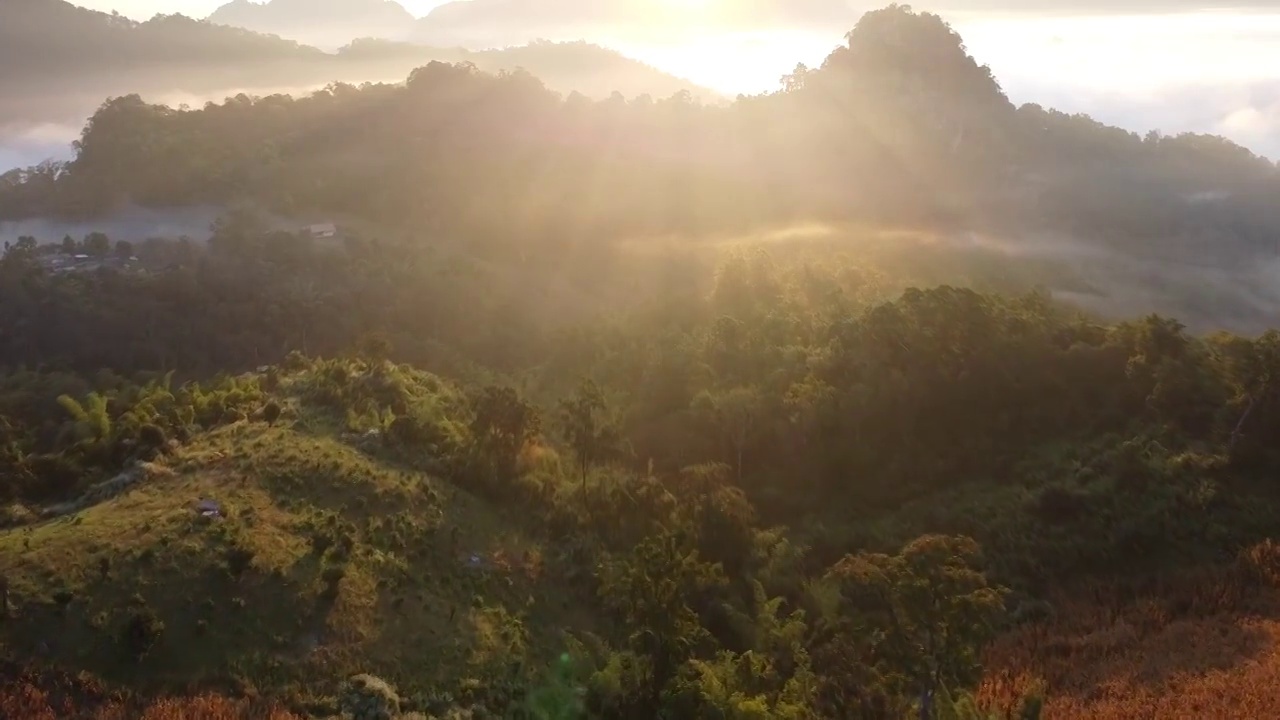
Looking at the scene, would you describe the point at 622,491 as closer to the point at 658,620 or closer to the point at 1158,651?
the point at 658,620

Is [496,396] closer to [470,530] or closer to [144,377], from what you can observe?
[470,530]

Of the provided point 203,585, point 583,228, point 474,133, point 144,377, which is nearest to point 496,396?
point 203,585

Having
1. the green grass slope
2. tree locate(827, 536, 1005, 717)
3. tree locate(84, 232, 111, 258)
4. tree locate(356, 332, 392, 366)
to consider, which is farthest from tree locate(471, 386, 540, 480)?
tree locate(84, 232, 111, 258)

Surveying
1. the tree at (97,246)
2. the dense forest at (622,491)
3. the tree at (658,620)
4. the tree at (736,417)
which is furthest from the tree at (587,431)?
the tree at (97,246)

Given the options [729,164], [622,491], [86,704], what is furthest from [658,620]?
[729,164]

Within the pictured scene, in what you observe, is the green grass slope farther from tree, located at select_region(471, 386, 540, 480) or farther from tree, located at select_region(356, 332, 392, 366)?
tree, located at select_region(356, 332, 392, 366)

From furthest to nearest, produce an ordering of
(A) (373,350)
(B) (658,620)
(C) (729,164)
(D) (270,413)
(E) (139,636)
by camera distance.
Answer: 1. (C) (729,164)
2. (A) (373,350)
3. (D) (270,413)
4. (E) (139,636)
5. (B) (658,620)
